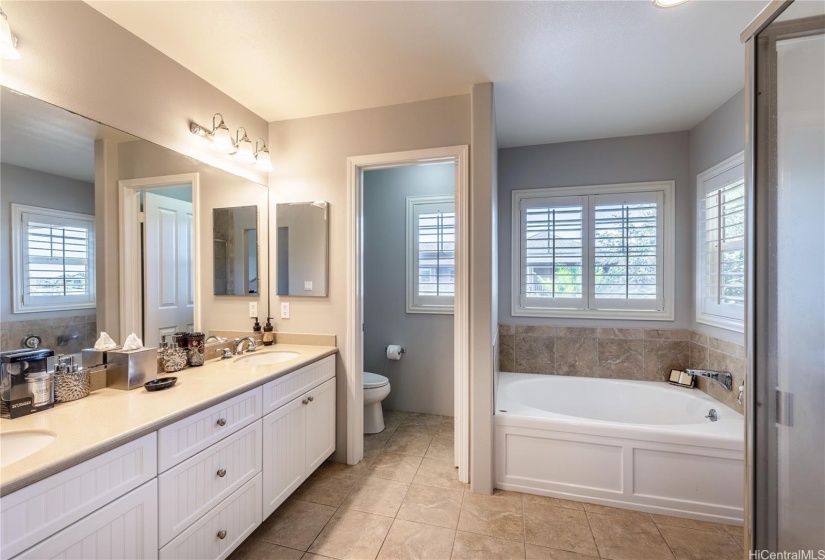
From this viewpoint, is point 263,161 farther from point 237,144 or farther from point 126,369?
point 126,369

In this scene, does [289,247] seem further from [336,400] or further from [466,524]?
[466,524]

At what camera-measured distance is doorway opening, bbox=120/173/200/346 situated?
5.27ft

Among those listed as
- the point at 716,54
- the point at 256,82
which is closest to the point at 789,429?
the point at 716,54

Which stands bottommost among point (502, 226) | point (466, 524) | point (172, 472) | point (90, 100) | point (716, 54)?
point (466, 524)

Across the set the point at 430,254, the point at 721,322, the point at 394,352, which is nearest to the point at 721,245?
the point at 721,322

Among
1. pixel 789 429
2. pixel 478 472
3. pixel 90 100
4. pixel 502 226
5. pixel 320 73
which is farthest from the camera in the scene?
pixel 502 226

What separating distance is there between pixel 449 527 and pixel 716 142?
3.02m

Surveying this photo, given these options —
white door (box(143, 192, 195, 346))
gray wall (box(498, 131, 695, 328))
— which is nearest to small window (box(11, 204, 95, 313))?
white door (box(143, 192, 195, 346))

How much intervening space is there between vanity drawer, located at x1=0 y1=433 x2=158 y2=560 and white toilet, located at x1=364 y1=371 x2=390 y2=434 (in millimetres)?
1713

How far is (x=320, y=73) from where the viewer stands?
194cm

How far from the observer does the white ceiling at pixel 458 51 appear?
4.88 feet

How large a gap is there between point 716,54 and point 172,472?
3.14m

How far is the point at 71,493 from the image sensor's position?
0.92 metres

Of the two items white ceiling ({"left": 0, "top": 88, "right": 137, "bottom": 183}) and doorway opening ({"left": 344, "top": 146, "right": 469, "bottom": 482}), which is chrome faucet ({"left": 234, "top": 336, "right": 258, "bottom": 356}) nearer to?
doorway opening ({"left": 344, "top": 146, "right": 469, "bottom": 482})
